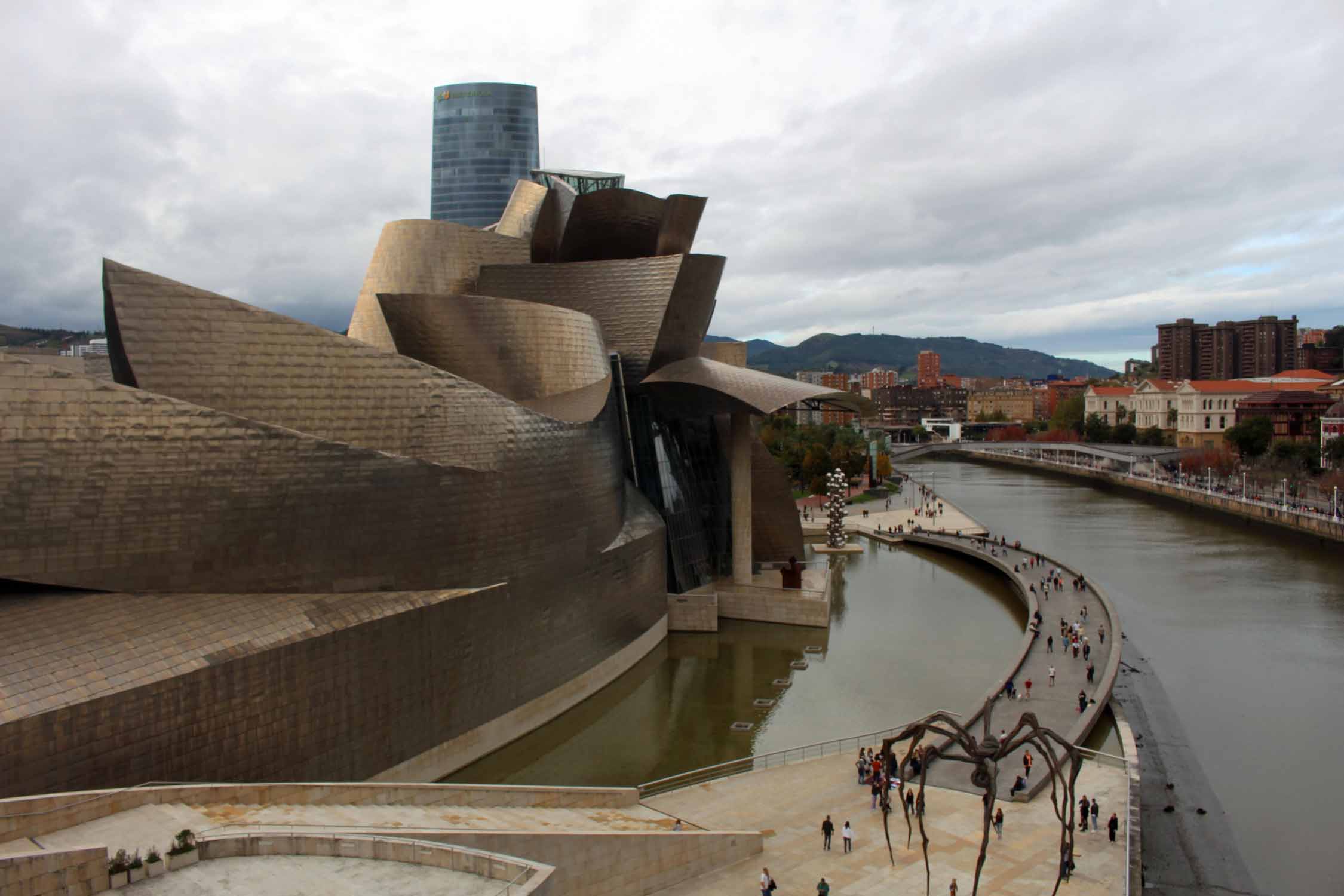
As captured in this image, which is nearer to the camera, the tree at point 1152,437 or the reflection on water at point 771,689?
the reflection on water at point 771,689

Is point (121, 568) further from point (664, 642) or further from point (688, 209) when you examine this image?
point (688, 209)

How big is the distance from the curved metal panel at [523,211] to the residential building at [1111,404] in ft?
363

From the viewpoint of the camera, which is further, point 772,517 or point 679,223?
point 772,517

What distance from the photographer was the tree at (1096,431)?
122125 mm

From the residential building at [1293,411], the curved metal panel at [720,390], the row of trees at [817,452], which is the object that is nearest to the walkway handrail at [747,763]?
the curved metal panel at [720,390]

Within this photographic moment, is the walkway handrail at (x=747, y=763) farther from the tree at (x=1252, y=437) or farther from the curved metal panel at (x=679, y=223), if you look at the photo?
the tree at (x=1252, y=437)

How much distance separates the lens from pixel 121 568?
15406 millimetres

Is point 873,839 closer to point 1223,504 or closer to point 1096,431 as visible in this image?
point 1223,504

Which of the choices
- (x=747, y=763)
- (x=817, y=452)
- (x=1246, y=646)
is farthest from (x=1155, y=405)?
(x=747, y=763)

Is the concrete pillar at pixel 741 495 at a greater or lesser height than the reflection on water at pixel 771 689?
greater

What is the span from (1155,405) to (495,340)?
11467 centimetres

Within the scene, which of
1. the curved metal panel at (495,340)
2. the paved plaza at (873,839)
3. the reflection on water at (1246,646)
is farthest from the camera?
the curved metal panel at (495,340)

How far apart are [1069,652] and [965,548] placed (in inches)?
837

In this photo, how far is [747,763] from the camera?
2164 centimetres
